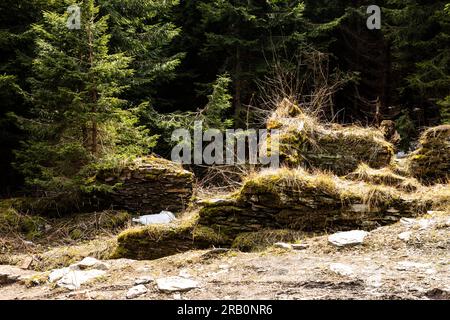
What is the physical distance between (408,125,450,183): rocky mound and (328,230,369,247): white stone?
246cm

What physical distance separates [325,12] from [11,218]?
39.5 feet

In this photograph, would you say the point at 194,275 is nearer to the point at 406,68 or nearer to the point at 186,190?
the point at 186,190

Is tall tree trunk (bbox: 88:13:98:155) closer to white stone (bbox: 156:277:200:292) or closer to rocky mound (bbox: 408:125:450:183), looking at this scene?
white stone (bbox: 156:277:200:292)

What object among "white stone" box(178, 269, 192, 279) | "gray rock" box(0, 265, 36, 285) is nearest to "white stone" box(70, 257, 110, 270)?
"gray rock" box(0, 265, 36, 285)

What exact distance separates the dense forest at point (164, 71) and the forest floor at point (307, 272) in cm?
298

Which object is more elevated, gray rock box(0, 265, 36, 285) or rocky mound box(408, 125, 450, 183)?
rocky mound box(408, 125, 450, 183)

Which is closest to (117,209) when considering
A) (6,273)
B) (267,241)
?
(6,273)

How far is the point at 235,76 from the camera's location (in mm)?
12055

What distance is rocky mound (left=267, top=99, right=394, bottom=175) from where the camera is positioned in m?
7.09

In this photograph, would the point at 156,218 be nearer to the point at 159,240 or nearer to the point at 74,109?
the point at 159,240

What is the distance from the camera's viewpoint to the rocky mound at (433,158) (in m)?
6.65

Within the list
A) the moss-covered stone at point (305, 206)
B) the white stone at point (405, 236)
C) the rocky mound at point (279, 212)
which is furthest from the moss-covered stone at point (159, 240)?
the white stone at point (405, 236)

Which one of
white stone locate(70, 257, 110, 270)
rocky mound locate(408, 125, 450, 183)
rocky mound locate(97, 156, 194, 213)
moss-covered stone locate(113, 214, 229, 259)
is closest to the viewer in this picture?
white stone locate(70, 257, 110, 270)

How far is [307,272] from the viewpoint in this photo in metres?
4.05
